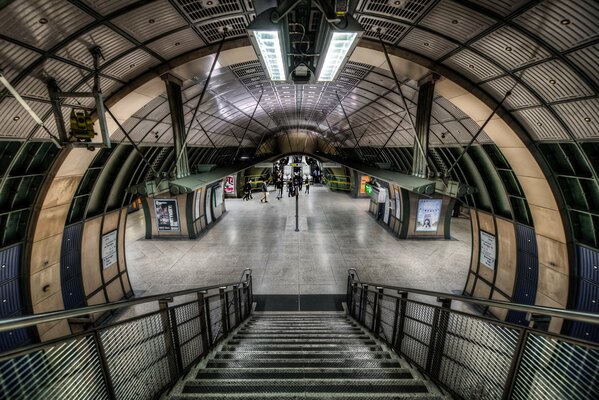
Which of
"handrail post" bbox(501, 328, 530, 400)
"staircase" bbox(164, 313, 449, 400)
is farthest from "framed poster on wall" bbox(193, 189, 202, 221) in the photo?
"handrail post" bbox(501, 328, 530, 400)

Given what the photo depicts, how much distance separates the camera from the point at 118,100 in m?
5.59

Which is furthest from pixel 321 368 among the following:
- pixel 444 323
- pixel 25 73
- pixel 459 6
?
pixel 25 73

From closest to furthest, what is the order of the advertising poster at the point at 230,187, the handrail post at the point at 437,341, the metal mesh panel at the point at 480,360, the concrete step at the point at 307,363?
the metal mesh panel at the point at 480,360, the handrail post at the point at 437,341, the concrete step at the point at 307,363, the advertising poster at the point at 230,187

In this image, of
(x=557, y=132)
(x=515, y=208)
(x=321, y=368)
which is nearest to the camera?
(x=321, y=368)

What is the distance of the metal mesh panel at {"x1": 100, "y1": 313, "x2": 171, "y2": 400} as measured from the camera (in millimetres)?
2551

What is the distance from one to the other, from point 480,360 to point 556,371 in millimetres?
820

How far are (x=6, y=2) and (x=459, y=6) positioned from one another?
5.57 m

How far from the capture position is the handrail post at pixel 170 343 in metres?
3.23

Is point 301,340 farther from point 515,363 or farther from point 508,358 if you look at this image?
point 515,363

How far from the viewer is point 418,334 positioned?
419cm

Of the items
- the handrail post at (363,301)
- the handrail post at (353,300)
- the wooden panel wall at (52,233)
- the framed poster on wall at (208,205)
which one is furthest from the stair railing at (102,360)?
the framed poster on wall at (208,205)

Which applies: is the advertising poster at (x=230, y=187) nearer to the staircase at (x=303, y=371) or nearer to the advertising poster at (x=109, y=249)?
the advertising poster at (x=109, y=249)

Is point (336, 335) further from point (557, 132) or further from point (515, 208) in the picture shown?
point (515, 208)

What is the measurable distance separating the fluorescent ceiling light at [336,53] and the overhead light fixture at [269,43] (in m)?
0.62
